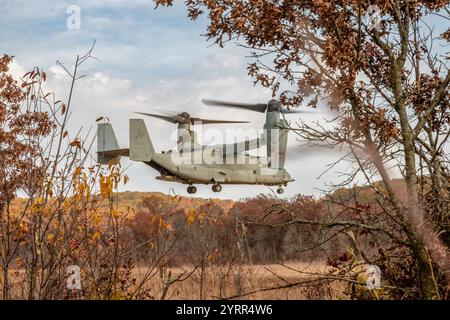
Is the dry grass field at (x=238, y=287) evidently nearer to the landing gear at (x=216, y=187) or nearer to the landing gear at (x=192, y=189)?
the landing gear at (x=192, y=189)

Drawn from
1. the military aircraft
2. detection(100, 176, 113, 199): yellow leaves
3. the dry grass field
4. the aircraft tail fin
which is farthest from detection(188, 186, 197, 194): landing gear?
detection(100, 176, 113, 199): yellow leaves

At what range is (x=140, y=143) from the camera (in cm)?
3891

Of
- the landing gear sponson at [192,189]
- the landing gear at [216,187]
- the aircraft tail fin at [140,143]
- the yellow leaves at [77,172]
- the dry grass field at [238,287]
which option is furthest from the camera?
the landing gear at [216,187]

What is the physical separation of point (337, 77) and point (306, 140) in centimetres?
87

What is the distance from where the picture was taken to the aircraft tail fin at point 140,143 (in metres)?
37.8

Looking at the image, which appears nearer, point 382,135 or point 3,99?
point 382,135

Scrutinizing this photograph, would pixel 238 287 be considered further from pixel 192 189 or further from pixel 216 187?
pixel 216 187

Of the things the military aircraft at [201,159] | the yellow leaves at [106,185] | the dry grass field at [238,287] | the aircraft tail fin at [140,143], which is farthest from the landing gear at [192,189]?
the yellow leaves at [106,185]

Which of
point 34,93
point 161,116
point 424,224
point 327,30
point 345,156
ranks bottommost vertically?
point 424,224

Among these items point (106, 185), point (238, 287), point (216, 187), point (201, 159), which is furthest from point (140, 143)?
point (106, 185)

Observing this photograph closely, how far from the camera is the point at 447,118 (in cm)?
826

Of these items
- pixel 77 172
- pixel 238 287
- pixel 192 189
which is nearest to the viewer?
pixel 77 172

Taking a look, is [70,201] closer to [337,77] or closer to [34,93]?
[34,93]

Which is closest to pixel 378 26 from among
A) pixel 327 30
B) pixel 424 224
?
pixel 327 30
